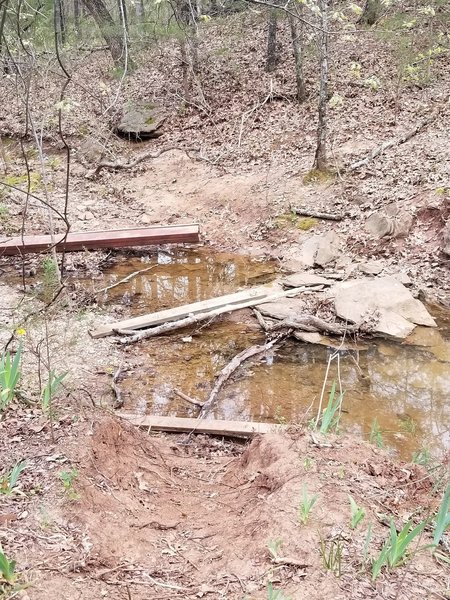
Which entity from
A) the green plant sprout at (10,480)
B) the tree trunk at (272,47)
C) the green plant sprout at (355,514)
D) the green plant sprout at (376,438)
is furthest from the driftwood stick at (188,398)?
the tree trunk at (272,47)

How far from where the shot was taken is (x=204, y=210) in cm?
1077

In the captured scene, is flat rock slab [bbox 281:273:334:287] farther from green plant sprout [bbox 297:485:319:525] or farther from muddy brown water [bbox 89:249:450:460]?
green plant sprout [bbox 297:485:319:525]

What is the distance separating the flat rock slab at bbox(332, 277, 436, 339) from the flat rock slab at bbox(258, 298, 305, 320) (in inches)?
20.8

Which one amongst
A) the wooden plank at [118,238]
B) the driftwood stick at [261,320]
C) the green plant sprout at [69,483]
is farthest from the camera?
the wooden plank at [118,238]

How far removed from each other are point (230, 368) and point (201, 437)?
1.24m

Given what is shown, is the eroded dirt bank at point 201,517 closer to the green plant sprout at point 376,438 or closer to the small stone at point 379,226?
the green plant sprout at point 376,438

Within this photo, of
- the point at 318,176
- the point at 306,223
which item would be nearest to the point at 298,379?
the point at 306,223

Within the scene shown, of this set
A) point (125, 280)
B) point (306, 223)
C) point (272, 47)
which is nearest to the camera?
point (125, 280)

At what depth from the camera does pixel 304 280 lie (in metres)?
7.94

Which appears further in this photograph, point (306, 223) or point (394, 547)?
point (306, 223)

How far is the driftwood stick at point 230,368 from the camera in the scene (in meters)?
5.25

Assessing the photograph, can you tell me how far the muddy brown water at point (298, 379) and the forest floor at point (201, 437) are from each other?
1.89ft

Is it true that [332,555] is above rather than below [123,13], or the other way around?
below

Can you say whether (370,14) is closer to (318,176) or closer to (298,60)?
(298,60)
